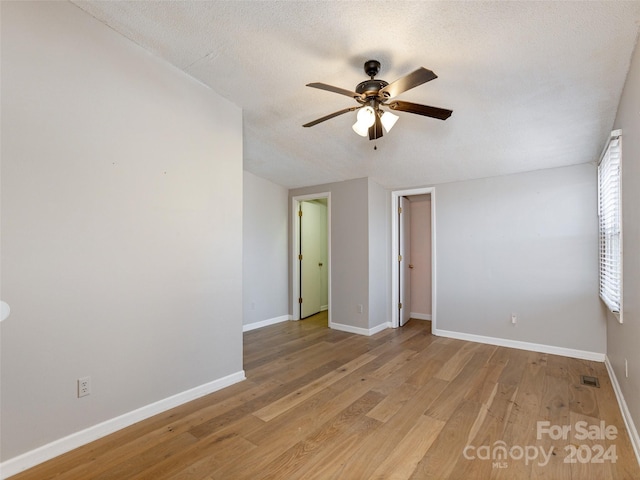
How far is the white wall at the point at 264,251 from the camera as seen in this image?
491 centimetres

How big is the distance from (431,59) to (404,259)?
11.3 feet

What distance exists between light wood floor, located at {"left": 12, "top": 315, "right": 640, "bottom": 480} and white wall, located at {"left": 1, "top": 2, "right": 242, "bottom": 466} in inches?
13.5

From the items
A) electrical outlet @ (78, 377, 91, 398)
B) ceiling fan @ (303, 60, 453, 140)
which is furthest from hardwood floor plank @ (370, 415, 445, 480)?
ceiling fan @ (303, 60, 453, 140)

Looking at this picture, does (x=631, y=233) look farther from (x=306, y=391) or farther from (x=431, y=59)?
(x=306, y=391)

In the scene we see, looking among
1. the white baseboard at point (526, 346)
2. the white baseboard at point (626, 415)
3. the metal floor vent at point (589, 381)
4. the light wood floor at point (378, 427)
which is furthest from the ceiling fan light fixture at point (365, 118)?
the white baseboard at point (526, 346)

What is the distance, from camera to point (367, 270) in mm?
4562

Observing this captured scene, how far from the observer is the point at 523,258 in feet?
12.8

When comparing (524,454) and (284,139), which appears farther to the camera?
(284,139)

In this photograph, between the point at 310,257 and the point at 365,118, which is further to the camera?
the point at 310,257

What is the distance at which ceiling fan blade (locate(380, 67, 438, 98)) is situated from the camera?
5.77ft

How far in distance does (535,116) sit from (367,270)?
2647 mm

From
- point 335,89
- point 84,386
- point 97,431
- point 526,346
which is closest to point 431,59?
point 335,89

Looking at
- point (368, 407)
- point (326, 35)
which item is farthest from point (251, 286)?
point (326, 35)

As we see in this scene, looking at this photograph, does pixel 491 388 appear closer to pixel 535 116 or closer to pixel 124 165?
pixel 535 116
